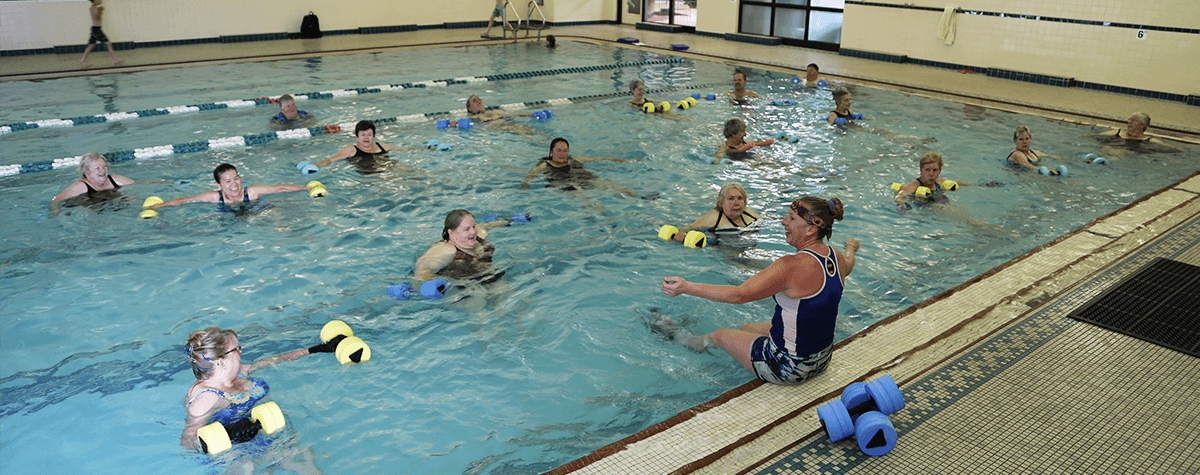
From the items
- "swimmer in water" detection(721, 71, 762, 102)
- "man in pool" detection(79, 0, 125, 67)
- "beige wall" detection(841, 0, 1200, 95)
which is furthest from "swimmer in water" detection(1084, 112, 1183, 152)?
"man in pool" detection(79, 0, 125, 67)

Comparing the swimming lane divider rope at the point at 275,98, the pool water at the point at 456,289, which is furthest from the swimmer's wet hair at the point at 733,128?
the swimming lane divider rope at the point at 275,98

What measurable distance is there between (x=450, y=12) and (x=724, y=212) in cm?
2017

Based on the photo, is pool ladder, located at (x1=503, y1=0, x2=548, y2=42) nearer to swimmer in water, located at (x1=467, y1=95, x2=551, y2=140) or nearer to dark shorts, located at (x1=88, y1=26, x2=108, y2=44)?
dark shorts, located at (x1=88, y1=26, x2=108, y2=44)

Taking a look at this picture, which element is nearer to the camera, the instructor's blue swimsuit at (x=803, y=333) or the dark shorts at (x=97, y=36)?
the instructor's blue swimsuit at (x=803, y=333)

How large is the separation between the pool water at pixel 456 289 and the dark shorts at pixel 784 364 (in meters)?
0.29

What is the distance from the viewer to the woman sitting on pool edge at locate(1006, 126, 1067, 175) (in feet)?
26.8

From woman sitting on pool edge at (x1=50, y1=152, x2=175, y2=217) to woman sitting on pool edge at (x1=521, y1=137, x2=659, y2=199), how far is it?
419cm

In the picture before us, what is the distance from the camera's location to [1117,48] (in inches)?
500

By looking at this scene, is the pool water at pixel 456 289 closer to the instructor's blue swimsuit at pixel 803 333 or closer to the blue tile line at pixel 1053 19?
the instructor's blue swimsuit at pixel 803 333

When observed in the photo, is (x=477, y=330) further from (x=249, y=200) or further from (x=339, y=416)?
(x=249, y=200)

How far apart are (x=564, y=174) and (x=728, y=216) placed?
2.35 metres

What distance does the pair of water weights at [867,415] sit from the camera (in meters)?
3.22

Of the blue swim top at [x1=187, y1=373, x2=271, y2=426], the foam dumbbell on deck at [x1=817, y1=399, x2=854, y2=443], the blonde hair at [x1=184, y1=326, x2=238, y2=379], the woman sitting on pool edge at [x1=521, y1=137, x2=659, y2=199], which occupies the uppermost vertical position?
the woman sitting on pool edge at [x1=521, y1=137, x2=659, y2=199]

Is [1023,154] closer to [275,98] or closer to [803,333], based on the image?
[803,333]
